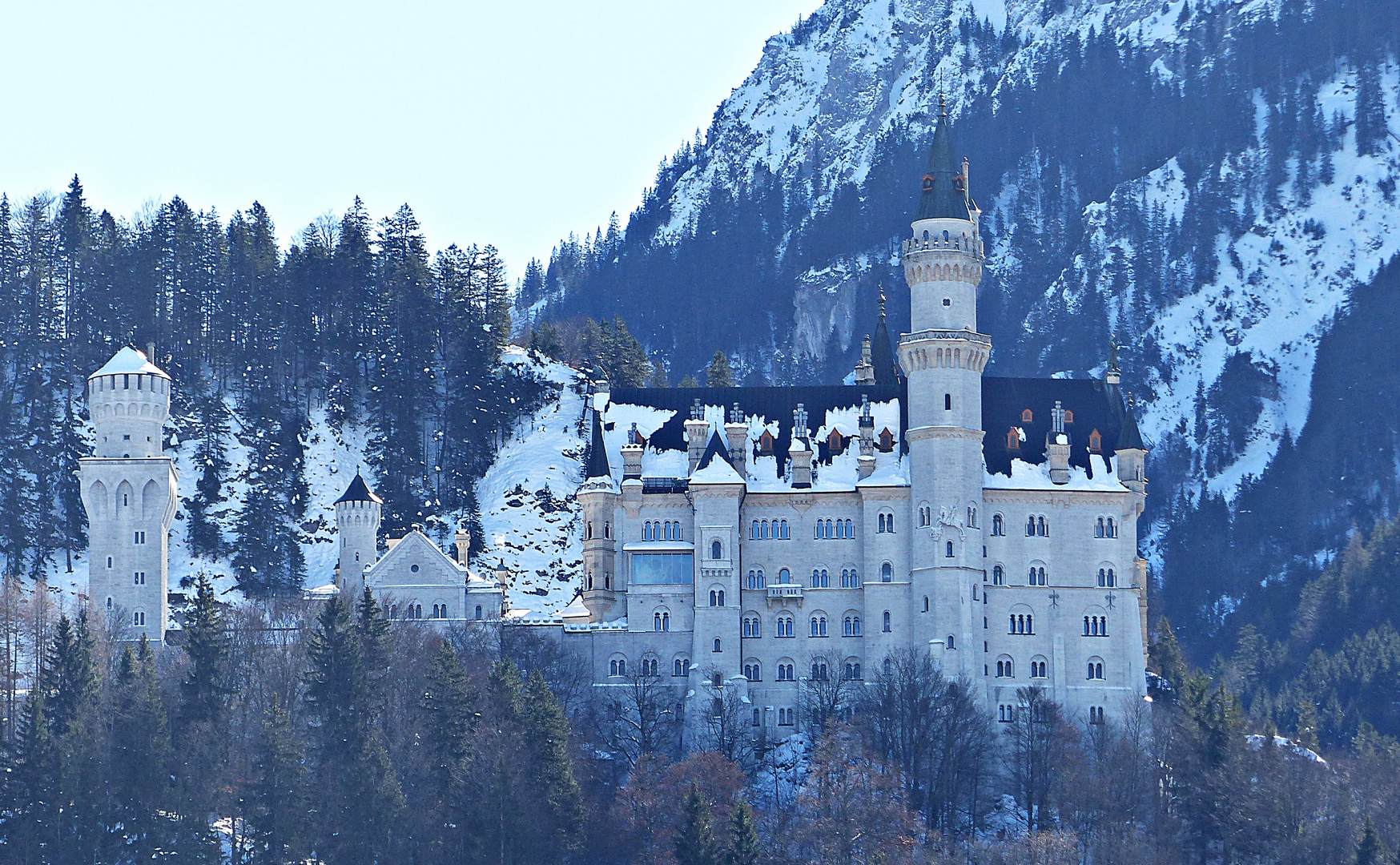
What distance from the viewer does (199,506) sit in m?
130

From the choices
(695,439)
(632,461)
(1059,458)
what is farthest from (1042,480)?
(632,461)

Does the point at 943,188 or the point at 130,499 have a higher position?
the point at 943,188

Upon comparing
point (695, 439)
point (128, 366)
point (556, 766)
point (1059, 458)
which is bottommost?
point (556, 766)

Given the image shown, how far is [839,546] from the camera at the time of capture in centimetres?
11156

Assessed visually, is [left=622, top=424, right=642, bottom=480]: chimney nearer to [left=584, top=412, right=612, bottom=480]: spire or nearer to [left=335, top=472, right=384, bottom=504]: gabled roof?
[left=584, top=412, right=612, bottom=480]: spire

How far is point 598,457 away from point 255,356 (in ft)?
119

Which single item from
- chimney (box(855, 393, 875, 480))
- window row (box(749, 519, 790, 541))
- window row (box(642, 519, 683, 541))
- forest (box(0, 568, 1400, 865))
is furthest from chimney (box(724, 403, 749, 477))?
forest (box(0, 568, 1400, 865))

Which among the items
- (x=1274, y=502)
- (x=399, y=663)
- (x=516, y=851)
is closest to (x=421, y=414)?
(x=399, y=663)

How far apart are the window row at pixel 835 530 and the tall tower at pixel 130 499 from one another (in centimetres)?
2940

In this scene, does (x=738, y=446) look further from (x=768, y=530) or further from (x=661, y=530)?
(x=661, y=530)

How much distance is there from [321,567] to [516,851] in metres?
38.2

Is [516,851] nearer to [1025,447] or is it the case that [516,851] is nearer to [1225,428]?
[1025,447]

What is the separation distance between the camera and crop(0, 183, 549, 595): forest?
427 ft

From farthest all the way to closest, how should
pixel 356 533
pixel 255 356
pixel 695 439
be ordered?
pixel 255 356 < pixel 356 533 < pixel 695 439
